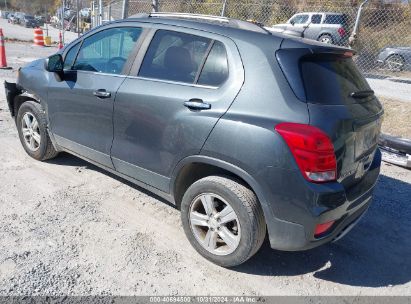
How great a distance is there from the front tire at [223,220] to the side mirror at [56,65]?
2.10m

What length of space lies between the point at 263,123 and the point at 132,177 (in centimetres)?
157

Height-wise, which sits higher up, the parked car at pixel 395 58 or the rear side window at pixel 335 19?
the rear side window at pixel 335 19

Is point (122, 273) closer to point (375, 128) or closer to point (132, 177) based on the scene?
point (132, 177)

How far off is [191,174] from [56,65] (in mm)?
2061

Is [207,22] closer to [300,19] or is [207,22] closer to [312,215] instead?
[312,215]

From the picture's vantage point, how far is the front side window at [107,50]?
351 centimetres

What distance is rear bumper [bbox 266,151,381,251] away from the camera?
2414 millimetres

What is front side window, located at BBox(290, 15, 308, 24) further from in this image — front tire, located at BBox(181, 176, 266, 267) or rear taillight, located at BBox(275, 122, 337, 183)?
rear taillight, located at BBox(275, 122, 337, 183)

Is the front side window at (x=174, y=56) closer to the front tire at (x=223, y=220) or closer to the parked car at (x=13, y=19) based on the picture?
the front tire at (x=223, y=220)

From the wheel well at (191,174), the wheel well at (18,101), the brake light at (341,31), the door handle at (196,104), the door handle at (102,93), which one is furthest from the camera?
the brake light at (341,31)

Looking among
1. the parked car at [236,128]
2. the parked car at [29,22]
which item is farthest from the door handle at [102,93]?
the parked car at [29,22]

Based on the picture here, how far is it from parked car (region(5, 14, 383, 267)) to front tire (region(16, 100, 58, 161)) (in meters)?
0.94

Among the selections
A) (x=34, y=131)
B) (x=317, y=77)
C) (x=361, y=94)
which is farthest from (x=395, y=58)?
(x=34, y=131)

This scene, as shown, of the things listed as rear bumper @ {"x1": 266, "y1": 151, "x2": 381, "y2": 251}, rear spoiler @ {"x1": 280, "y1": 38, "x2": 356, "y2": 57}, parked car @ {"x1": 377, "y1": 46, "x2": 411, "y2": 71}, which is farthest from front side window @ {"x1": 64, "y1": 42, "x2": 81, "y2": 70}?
parked car @ {"x1": 377, "y1": 46, "x2": 411, "y2": 71}
